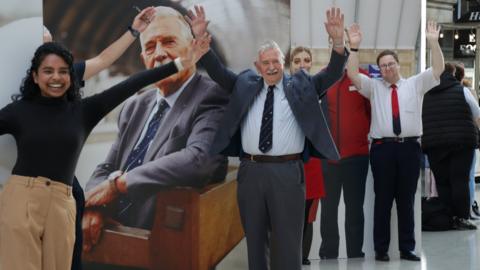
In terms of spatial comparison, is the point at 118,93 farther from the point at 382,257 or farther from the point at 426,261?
the point at 426,261

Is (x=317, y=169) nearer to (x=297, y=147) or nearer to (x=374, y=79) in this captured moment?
(x=374, y=79)

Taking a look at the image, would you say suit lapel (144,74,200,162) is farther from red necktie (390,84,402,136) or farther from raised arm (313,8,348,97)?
red necktie (390,84,402,136)

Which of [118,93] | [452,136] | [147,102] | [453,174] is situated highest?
[118,93]

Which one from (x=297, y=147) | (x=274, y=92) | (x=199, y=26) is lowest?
(x=297, y=147)

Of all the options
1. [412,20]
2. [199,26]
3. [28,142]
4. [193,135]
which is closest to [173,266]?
[193,135]

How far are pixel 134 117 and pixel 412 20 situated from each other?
259 cm

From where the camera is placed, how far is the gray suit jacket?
4.70 meters

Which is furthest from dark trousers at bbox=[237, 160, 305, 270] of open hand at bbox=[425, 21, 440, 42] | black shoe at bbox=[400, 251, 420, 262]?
black shoe at bbox=[400, 251, 420, 262]

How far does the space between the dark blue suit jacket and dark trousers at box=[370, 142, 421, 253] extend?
1604 millimetres

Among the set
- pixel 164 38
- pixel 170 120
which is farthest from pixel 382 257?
pixel 164 38

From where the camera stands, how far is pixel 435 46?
5418mm

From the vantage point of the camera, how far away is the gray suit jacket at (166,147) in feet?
15.4

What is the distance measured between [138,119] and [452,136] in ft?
13.0

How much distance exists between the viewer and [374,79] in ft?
19.1
